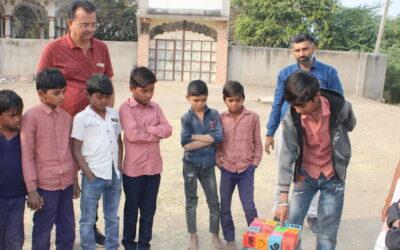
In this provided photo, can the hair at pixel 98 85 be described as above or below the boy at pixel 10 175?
above

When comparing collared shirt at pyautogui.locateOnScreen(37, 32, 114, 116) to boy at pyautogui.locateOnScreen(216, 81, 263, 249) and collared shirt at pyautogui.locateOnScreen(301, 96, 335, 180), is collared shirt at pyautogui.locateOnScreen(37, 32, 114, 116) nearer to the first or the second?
boy at pyautogui.locateOnScreen(216, 81, 263, 249)

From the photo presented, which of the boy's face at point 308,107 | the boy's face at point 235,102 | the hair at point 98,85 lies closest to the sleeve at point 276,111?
the boy's face at point 235,102

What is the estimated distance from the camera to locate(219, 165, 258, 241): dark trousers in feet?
10.3

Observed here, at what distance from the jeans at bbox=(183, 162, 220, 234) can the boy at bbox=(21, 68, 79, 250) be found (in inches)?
36.7

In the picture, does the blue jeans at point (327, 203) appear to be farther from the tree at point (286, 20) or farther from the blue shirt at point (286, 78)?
the tree at point (286, 20)

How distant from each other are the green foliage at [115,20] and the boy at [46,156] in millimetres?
25041

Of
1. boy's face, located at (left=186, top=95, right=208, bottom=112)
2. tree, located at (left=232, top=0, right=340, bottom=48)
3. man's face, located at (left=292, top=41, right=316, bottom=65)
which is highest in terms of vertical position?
tree, located at (left=232, top=0, right=340, bottom=48)

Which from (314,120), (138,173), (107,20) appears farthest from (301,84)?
(107,20)

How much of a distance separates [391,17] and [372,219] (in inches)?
898

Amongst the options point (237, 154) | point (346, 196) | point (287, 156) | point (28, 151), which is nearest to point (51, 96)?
point (28, 151)

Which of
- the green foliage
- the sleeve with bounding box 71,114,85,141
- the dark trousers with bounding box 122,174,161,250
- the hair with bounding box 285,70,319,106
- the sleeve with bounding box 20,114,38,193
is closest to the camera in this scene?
the hair with bounding box 285,70,319,106

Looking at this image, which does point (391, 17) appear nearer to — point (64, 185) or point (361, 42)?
point (361, 42)

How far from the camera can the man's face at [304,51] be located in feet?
Result: 11.0

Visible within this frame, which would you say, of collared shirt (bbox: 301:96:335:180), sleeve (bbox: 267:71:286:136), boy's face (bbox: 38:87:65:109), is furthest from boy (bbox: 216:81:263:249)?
boy's face (bbox: 38:87:65:109)
